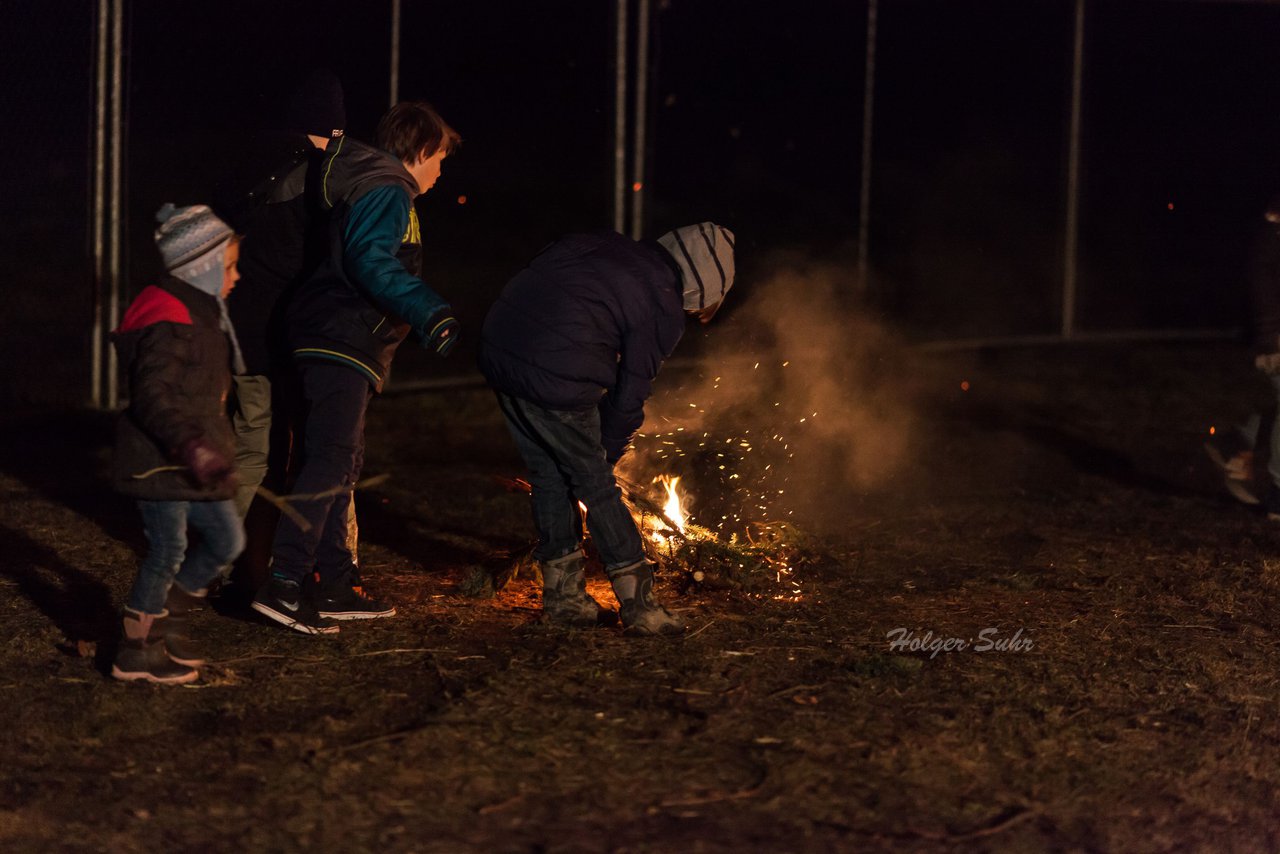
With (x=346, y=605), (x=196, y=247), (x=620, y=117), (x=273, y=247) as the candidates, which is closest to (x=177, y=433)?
(x=196, y=247)

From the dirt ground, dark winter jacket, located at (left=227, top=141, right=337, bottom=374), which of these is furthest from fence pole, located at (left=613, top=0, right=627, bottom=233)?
dark winter jacket, located at (left=227, top=141, right=337, bottom=374)

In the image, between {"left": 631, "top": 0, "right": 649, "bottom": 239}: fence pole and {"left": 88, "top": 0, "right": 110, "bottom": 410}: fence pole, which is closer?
{"left": 88, "top": 0, "right": 110, "bottom": 410}: fence pole

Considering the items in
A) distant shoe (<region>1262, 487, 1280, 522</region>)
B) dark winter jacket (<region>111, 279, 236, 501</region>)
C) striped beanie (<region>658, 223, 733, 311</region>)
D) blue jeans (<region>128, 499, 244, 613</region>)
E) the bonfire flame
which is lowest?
distant shoe (<region>1262, 487, 1280, 522</region>)

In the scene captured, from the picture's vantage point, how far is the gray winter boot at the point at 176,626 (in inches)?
209

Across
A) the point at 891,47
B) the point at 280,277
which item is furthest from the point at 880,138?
the point at 280,277

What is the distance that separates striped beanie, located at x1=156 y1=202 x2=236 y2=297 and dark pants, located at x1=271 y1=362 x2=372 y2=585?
683 mm

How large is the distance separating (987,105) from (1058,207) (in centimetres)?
111

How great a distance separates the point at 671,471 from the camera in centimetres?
712

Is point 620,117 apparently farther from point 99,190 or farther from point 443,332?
point 443,332

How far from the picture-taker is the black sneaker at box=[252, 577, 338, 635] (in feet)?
19.4

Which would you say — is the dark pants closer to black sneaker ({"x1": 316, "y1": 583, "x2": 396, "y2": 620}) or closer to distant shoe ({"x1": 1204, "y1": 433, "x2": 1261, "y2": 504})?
black sneaker ({"x1": 316, "y1": 583, "x2": 396, "y2": 620})

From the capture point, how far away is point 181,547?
207 inches

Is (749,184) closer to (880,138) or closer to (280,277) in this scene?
(880,138)

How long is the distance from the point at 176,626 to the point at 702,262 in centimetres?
223
